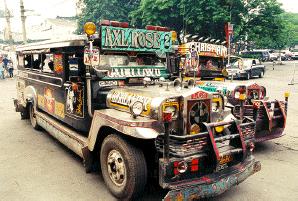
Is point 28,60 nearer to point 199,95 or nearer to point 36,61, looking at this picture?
point 36,61

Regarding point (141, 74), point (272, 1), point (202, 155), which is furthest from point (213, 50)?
point (272, 1)

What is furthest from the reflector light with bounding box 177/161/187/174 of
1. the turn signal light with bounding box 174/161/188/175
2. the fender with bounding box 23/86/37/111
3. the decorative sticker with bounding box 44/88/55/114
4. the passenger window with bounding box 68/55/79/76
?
the fender with bounding box 23/86/37/111

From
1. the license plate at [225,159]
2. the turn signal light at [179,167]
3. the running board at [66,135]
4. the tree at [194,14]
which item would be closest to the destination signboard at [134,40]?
the running board at [66,135]

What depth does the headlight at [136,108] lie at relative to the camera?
3916 mm

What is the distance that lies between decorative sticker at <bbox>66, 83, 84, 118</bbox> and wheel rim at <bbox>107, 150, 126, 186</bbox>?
4.38 feet

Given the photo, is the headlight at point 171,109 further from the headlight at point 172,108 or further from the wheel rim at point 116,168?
the wheel rim at point 116,168

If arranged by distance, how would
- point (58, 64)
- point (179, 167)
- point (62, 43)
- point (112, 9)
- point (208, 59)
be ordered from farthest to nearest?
1. point (112, 9)
2. point (208, 59)
3. point (58, 64)
4. point (62, 43)
5. point (179, 167)

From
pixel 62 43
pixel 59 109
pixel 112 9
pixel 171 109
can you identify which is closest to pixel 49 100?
pixel 59 109

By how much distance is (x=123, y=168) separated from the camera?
4.00 meters

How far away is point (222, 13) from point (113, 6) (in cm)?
1141

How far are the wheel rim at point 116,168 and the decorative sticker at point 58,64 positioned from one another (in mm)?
2380

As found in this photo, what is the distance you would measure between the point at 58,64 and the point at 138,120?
280 centimetres

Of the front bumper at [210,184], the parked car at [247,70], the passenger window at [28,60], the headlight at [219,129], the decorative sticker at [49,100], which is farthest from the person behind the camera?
the parked car at [247,70]

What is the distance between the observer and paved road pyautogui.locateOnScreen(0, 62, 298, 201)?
4.38m
